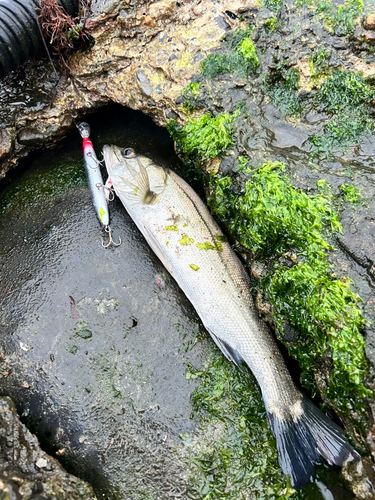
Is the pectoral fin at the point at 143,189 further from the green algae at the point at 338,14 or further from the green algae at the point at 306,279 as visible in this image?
the green algae at the point at 338,14

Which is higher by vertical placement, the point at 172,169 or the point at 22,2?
the point at 22,2

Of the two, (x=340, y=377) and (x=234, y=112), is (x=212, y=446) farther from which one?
(x=234, y=112)

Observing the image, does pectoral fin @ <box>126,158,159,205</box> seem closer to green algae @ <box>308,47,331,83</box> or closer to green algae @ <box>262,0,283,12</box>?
green algae @ <box>308,47,331,83</box>

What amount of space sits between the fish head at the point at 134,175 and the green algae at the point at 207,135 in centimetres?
51

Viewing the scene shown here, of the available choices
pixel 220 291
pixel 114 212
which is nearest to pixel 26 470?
pixel 220 291

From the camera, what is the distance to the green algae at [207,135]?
3.45 m

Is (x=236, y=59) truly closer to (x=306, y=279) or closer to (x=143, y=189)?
(x=143, y=189)

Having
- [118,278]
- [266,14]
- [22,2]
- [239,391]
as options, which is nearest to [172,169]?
[118,278]

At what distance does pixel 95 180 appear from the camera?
415cm

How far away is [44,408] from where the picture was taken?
11.2ft

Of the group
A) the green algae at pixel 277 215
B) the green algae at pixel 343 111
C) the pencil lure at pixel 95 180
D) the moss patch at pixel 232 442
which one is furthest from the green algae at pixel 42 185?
the green algae at pixel 343 111

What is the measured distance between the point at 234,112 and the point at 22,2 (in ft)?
8.10

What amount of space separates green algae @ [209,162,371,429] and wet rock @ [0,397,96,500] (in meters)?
2.03

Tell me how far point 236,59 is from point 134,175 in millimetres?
1522
